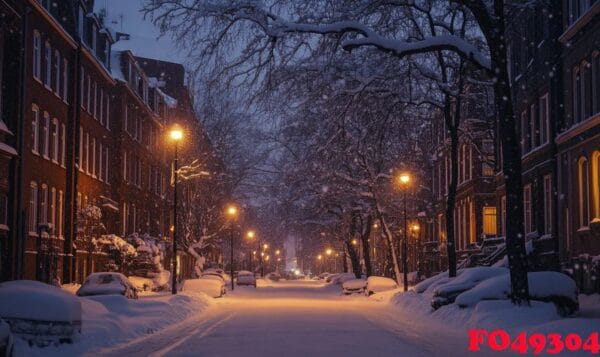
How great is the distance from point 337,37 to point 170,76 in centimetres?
6808

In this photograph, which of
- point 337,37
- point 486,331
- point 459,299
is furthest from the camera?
point 459,299

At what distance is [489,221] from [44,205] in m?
28.2

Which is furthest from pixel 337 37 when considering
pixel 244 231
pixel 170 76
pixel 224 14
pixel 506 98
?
pixel 244 231

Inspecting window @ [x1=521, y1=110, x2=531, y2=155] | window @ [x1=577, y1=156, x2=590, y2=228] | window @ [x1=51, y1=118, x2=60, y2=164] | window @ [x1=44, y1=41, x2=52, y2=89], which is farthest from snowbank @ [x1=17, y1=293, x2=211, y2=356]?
window @ [x1=521, y1=110, x2=531, y2=155]

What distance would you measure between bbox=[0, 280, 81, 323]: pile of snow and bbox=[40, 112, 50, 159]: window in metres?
23.2

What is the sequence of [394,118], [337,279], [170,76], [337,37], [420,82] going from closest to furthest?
1. [337,37]
2. [394,118]
3. [420,82]
4. [337,279]
5. [170,76]

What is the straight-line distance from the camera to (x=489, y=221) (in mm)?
56062

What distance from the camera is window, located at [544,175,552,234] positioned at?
38438 mm

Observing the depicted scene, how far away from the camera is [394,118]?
93.5ft

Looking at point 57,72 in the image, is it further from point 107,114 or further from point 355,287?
point 355,287

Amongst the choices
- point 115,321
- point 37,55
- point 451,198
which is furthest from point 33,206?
point 115,321

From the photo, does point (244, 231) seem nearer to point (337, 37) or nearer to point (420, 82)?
point (420, 82)

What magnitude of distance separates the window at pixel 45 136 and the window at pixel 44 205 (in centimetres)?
150

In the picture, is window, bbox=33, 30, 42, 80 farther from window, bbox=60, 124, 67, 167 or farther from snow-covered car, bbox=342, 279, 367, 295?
snow-covered car, bbox=342, 279, 367, 295
